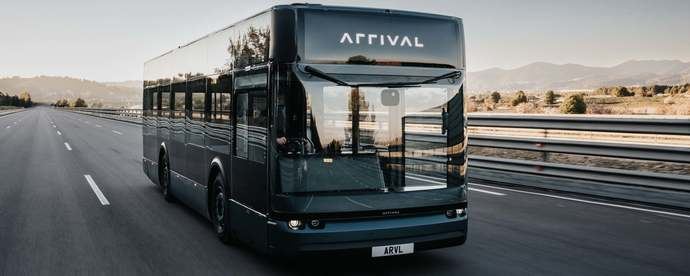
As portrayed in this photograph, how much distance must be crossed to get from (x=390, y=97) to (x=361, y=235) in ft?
4.31

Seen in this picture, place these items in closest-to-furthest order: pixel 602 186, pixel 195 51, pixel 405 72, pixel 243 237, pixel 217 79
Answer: pixel 405 72
pixel 243 237
pixel 217 79
pixel 195 51
pixel 602 186

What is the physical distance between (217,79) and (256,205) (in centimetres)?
219

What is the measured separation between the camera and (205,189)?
26.3 ft

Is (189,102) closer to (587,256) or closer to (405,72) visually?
(405,72)

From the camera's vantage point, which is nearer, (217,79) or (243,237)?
(243,237)

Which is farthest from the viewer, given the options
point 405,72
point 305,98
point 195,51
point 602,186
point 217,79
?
point 602,186

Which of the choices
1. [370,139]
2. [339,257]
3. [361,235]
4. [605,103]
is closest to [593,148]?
[339,257]

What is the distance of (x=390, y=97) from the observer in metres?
5.88

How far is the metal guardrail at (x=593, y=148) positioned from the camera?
9594mm

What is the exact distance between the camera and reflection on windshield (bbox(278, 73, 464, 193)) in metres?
5.57

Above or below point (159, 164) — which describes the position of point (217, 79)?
above

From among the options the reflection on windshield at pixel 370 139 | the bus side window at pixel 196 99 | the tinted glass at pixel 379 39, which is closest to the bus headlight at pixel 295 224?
the reflection on windshield at pixel 370 139

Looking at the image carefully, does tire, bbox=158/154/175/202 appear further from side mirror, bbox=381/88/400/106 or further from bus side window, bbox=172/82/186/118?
side mirror, bbox=381/88/400/106

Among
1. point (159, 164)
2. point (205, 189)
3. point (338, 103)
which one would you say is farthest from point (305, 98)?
point (159, 164)
